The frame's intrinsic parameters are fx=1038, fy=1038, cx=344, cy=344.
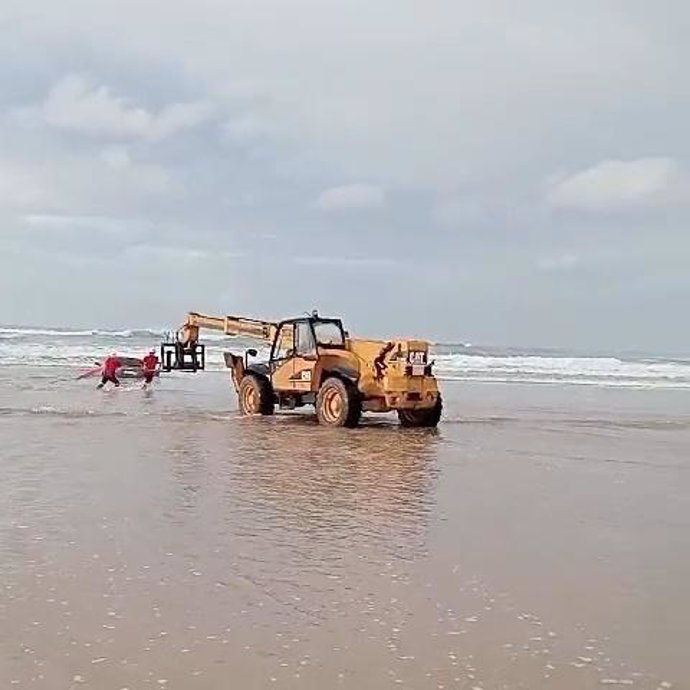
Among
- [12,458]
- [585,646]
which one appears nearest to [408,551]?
[585,646]

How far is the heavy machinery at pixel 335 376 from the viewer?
1714 centimetres

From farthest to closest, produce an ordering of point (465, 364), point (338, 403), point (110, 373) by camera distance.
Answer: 1. point (465, 364)
2. point (110, 373)
3. point (338, 403)

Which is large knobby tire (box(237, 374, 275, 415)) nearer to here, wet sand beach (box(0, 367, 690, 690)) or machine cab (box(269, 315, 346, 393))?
machine cab (box(269, 315, 346, 393))

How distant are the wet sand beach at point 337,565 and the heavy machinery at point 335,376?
2.73 m

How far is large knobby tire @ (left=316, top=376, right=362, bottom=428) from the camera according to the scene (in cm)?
1697

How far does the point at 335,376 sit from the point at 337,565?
10875mm

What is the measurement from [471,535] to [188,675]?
12.3ft

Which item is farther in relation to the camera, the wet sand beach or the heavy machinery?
the heavy machinery

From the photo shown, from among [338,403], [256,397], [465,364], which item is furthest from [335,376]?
[465,364]

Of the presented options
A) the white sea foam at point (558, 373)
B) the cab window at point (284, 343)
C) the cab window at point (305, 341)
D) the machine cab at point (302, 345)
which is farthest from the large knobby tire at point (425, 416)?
the white sea foam at point (558, 373)

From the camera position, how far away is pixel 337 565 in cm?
684

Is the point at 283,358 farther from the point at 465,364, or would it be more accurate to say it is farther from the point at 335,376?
the point at 465,364

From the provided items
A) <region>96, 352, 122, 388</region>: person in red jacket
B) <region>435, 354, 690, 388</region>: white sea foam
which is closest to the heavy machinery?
<region>96, 352, 122, 388</region>: person in red jacket

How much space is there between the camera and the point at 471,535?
7.98 meters
